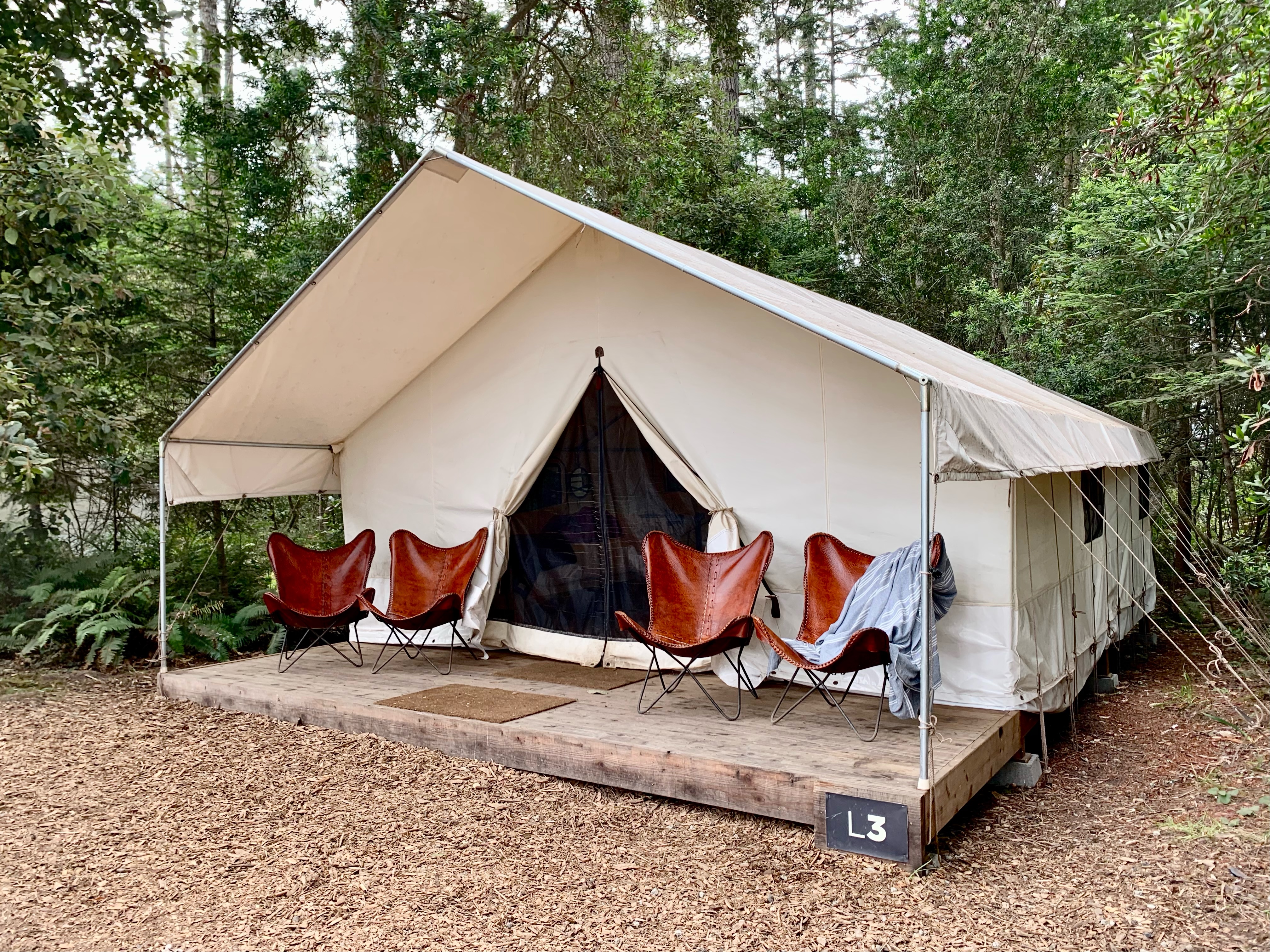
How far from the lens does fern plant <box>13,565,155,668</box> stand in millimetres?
5727

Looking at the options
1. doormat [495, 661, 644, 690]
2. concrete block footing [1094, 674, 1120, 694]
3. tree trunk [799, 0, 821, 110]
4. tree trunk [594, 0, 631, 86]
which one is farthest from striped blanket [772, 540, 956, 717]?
tree trunk [799, 0, 821, 110]

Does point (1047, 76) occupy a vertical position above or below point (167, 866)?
above

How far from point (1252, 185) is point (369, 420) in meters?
5.55

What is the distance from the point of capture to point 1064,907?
2709mm

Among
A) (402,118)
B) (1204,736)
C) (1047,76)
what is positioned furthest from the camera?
(1047,76)

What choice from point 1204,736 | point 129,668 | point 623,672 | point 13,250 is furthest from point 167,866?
point 1204,736

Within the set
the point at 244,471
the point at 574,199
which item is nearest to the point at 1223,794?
the point at 244,471

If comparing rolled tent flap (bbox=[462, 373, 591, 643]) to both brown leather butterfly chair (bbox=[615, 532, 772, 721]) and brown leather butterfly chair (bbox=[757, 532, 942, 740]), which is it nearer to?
brown leather butterfly chair (bbox=[615, 532, 772, 721])

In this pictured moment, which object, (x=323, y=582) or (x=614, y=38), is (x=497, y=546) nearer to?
(x=323, y=582)

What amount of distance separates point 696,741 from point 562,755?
1.76 ft

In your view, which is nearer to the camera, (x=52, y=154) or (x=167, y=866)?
(x=167, y=866)

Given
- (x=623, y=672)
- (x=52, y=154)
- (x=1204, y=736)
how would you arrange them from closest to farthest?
(x=1204, y=736), (x=623, y=672), (x=52, y=154)

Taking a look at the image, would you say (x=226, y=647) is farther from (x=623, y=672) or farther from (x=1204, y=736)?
(x=1204, y=736)

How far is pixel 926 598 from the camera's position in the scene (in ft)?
9.43
